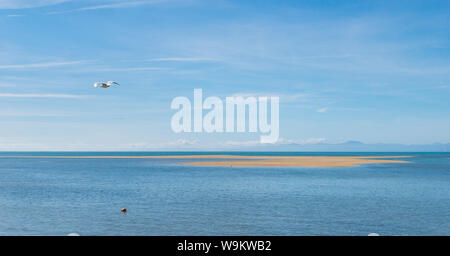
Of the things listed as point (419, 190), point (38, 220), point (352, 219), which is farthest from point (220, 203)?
point (419, 190)

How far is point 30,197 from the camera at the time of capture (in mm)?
45062

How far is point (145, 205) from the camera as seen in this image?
38156 mm

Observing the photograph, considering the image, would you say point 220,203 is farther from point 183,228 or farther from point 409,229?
point 409,229

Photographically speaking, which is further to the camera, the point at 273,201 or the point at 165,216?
the point at 273,201

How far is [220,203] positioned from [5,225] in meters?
17.4

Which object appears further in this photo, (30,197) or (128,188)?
(128,188)
